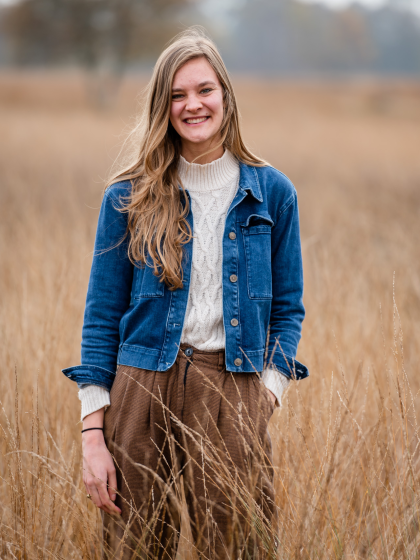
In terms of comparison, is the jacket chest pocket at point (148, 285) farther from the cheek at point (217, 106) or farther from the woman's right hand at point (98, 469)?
the cheek at point (217, 106)

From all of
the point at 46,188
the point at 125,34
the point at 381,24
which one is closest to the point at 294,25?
the point at 381,24

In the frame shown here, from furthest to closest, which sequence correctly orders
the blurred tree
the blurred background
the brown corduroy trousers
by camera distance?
1. the blurred tree
2. the blurred background
3. the brown corduroy trousers

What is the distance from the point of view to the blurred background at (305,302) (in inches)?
59.7

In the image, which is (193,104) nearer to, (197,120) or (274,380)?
(197,120)

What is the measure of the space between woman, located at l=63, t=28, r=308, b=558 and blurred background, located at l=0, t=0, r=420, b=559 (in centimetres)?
13

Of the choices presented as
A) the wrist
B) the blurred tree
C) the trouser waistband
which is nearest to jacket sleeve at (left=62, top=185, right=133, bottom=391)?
the wrist

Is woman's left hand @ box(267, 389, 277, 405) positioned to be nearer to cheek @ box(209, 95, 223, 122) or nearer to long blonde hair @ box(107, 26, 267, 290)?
long blonde hair @ box(107, 26, 267, 290)

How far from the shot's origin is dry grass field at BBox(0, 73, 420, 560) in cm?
149

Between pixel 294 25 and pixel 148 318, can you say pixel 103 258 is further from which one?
pixel 294 25

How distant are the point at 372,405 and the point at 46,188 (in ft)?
17.8

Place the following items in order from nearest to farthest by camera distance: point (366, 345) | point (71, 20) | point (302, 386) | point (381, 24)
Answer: point (302, 386)
point (366, 345)
point (71, 20)
point (381, 24)

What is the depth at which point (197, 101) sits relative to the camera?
1473 millimetres

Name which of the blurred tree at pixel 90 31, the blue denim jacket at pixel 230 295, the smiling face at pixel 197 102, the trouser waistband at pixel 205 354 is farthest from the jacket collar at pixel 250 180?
the blurred tree at pixel 90 31

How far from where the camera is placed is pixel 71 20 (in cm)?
2484
